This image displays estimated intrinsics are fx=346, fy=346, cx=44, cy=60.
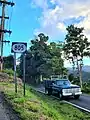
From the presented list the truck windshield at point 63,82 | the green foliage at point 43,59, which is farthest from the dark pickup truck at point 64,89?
the green foliage at point 43,59

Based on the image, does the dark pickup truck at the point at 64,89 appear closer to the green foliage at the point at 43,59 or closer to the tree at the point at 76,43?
the tree at the point at 76,43

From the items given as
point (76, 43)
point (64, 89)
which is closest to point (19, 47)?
point (64, 89)

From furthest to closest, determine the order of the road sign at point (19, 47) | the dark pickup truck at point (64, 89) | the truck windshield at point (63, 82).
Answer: the truck windshield at point (63, 82) → the dark pickup truck at point (64, 89) → the road sign at point (19, 47)

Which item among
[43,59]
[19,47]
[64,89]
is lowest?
[64,89]

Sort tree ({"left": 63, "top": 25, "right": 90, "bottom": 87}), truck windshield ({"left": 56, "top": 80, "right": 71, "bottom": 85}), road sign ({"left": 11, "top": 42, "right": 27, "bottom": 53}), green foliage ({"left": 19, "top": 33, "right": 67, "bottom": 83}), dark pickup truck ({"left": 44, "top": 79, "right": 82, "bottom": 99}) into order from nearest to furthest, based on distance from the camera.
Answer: road sign ({"left": 11, "top": 42, "right": 27, "bottom": 53}) < dark pickup truck ({"left": 44, "top": 79, "right": 82, "bottom": 99}) < truck windshield ({"left": 56, "top": 80, "right": 71, "bottom": 85}) < tree ({"left": 63, "top": 25, "right": 90, "bottom": 87}) < green foliage ({"left": 19, "top": 33, "right": 67, "bottom": 83})

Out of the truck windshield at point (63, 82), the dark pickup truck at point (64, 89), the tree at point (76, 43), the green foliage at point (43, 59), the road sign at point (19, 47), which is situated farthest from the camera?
the green foliage at point (43, 59)

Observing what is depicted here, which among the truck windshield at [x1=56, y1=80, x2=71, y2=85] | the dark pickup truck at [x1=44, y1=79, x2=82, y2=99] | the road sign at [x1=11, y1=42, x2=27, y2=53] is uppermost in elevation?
the road sign at [x1=11, y1=42, x2=27, y2=53]

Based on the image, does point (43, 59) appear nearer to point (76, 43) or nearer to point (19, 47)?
point (76, 43)

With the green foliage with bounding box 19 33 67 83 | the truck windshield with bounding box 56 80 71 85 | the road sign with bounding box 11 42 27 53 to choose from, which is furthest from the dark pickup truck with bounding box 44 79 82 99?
the green foliage with bounding box 19 33 67 83

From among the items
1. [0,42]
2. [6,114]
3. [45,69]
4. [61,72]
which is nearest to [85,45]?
[0,42]

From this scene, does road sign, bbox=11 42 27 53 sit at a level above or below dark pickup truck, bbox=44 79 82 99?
above

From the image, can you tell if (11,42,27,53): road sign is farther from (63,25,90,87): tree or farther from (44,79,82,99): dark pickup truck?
(63,25,90,87): tree

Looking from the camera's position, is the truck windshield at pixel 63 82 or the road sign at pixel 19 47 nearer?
the road sign at pixel 19 47

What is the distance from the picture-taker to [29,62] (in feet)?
277
